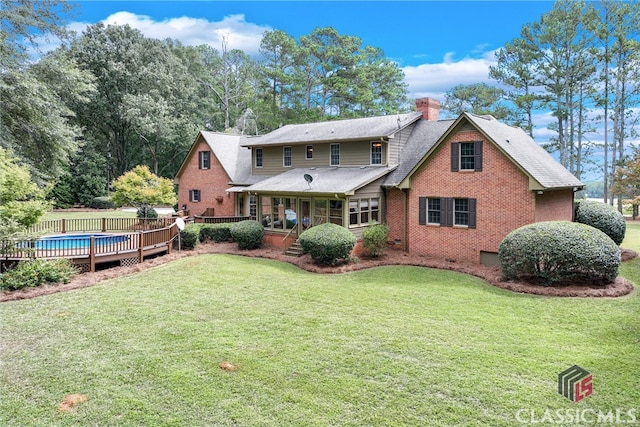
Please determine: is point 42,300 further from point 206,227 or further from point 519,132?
point 519,132

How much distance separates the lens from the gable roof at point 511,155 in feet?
49.1

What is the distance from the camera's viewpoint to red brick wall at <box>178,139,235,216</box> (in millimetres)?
27484

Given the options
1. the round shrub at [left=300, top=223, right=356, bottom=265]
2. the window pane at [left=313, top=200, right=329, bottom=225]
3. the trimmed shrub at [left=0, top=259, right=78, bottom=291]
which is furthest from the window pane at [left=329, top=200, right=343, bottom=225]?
the trimmed shrub at [left=0, top=259, right=78, bottom=291]

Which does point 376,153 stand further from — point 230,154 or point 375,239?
point 230,154

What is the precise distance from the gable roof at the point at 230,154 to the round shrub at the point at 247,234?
262 inches

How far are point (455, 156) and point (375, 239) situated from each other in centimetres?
483

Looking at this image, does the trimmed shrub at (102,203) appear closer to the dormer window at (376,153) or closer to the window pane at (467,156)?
the dormer window at (376,153)

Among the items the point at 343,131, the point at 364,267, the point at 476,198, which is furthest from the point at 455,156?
the point at 343,131

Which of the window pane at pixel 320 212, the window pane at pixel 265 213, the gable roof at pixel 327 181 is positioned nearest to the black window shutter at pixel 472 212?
the gable roof at pixel 327 181

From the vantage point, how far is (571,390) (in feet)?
21.4

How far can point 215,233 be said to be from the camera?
21688mm

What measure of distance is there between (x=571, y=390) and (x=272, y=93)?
47509mm

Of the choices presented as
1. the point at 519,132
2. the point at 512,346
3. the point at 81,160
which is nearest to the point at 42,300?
the point at 512,346

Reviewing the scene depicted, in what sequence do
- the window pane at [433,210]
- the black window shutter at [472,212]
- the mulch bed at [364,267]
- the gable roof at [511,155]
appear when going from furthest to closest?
the window pane at [433,210]
the black window shutter at [472,212]
the gable roof at [511,155]
the mulch bed at [364,267]
